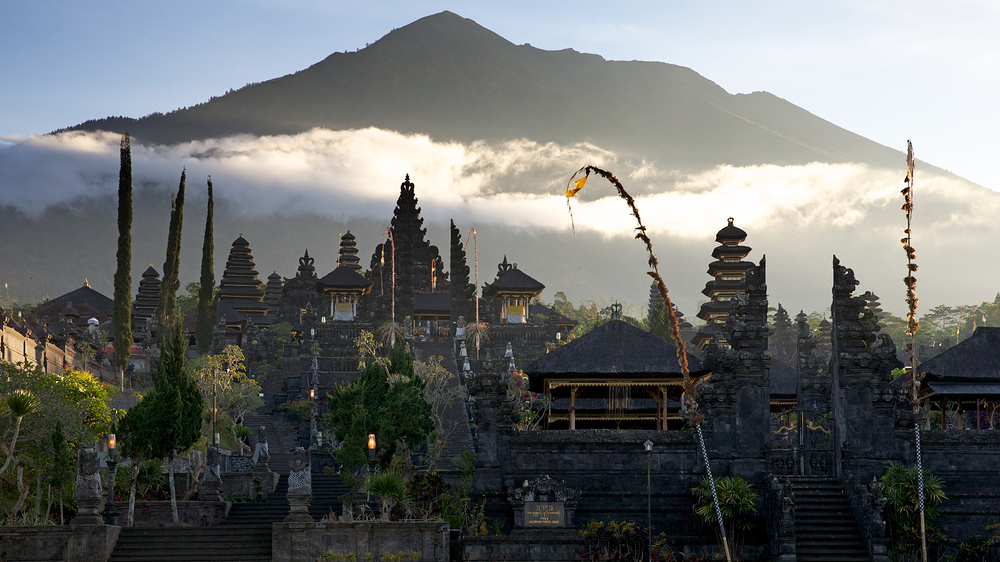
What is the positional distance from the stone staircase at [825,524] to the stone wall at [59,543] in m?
19.1

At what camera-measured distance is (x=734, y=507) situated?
2912 centimetres

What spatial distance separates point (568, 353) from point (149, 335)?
3974cm

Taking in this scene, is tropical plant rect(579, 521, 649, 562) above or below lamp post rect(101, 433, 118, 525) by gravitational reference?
below

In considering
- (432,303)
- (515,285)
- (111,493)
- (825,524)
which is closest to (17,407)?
(111,493)

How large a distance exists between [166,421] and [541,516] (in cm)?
1233

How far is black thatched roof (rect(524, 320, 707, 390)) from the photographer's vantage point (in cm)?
3491

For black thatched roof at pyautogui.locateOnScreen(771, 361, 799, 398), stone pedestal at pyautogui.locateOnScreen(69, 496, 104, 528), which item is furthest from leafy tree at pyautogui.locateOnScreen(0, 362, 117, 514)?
black thatched roof at pyautogui.locateOnScreen(771, 361, 799, 398)

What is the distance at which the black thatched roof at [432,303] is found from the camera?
85688mm

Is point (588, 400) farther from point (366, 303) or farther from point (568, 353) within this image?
point (366, 303)

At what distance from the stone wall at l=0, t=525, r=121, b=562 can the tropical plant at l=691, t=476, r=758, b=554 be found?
16.6m

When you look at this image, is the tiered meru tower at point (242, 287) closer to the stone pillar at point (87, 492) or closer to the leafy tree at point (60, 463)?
the leafy tree at point (60, 463)

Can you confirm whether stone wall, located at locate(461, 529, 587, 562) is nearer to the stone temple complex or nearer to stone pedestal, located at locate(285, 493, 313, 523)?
the stone temple complex

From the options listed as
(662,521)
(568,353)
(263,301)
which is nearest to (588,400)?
(568,353)

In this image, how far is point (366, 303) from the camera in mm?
87062
